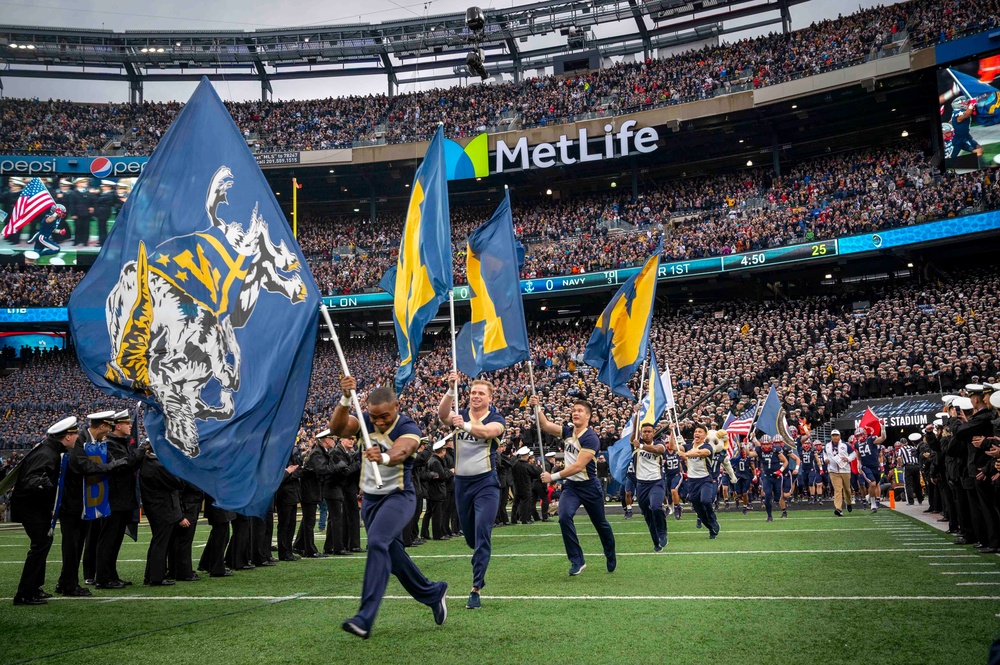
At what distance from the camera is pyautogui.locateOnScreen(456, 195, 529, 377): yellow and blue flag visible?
1087 cm

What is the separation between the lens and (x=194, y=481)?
6711 mm

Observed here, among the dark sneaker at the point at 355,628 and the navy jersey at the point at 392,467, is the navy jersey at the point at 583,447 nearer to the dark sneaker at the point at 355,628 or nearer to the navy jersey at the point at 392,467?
the navy jersey at the point at 392,467

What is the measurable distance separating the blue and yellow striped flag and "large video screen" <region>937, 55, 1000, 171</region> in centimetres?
3458

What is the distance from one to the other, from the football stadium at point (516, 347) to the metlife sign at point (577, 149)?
0.33m

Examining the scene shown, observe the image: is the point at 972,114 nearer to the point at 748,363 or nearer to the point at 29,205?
the point at 748,363

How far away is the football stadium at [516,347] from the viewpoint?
6.93 metres

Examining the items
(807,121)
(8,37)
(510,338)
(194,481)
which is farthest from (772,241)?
(8,37)

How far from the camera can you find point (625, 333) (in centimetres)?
1465

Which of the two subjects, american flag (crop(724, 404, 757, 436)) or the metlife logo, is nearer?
american flag (crop(724, 404, 757, 436))

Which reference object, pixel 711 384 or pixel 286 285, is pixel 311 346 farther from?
pixel 711 384

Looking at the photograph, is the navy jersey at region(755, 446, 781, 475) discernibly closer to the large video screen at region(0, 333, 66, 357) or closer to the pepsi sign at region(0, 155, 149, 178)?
the pepsi sign at region(0, 155, 149, 178)

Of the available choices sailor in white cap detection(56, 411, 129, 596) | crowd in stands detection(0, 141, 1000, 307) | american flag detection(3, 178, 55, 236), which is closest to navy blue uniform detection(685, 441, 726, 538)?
sailor in white cap detection(56, 411, 129, 596)

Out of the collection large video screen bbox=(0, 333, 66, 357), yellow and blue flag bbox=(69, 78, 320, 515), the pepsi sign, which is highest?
the pepsi sign

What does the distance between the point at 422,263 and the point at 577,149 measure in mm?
39223
